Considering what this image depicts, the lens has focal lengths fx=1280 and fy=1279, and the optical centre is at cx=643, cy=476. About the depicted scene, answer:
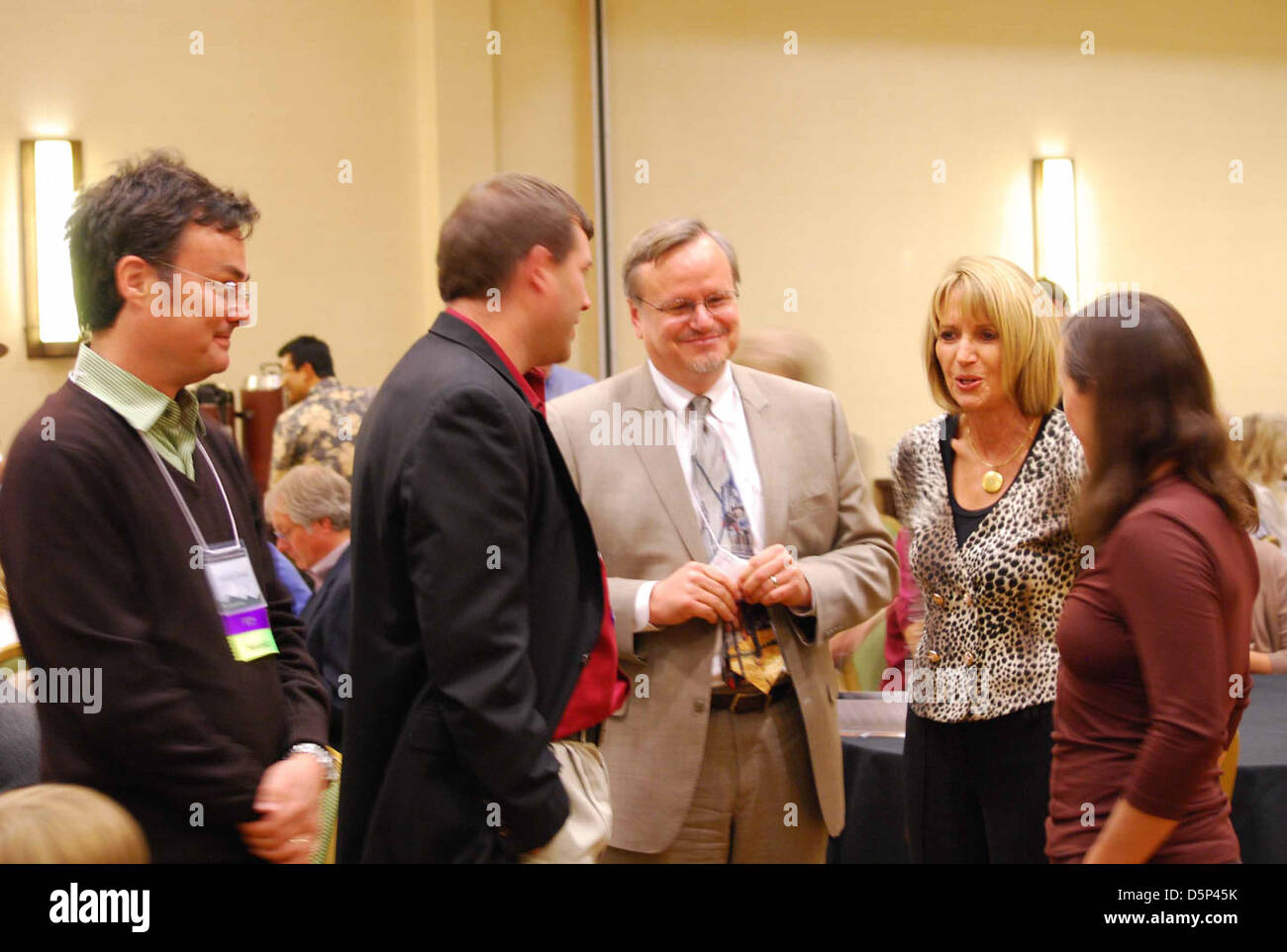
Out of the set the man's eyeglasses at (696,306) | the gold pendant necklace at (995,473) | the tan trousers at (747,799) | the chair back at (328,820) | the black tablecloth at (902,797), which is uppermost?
the man's eyeglasses at (696,306)

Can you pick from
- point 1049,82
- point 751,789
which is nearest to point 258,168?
point 1049,82

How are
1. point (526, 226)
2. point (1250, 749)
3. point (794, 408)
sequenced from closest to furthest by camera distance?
point (526, 226), point (794, 408), point (1250, 749)

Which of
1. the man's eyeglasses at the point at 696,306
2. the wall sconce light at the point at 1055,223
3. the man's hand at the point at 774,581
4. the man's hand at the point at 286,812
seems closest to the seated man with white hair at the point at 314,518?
the man's eyeglasses at the point at 696,306

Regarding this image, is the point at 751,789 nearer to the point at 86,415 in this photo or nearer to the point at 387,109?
the point at 86,415

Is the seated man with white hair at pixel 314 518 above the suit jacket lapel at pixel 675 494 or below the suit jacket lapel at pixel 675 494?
below

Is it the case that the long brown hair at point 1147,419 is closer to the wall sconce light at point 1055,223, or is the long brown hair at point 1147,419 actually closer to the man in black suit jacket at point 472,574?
the man in black suit jacket at point 472,574

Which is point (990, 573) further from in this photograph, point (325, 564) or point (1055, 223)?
point (1055, 223)

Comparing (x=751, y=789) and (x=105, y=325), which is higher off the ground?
(x=105, y=325)

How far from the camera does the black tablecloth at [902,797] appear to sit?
2.79 metres

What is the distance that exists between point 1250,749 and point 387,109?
4869 mm

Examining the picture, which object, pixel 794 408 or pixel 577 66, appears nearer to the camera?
pixel 794 408

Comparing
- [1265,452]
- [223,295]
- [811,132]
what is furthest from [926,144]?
[223,295]

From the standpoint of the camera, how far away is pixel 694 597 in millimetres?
2268

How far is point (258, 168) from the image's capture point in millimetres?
6113
